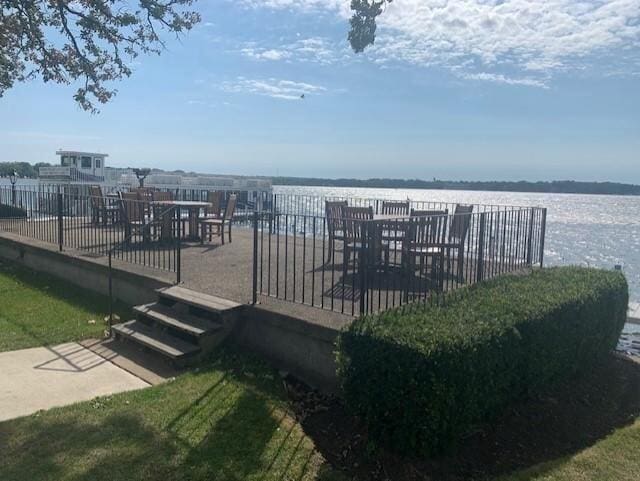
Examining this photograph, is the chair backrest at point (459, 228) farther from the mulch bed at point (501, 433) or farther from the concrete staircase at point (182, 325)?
the concrete staircase at point (182, 325)

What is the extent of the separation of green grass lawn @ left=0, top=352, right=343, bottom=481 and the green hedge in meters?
0.65

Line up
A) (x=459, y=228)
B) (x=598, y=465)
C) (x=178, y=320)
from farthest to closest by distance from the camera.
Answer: (x=459, y=228)
(x=178, y=320)
(x=598, y=465)

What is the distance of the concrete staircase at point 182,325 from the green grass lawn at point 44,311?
2.37 feet

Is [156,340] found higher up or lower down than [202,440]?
higher up

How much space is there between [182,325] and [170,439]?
199cm

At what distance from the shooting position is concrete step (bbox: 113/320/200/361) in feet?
18.6

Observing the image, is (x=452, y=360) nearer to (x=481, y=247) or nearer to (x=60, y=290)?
(x=481, y=247)

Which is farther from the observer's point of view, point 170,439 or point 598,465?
point 598,465

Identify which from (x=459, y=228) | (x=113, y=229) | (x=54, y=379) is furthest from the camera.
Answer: (x=113, y=229)

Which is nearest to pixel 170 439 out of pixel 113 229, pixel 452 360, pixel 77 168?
pixel 452 360

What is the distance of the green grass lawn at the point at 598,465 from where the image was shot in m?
4.05

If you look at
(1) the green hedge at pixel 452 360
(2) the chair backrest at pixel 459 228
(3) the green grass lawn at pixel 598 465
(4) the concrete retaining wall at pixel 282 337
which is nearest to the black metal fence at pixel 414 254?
(2) the chair backrest at pixel 459 228

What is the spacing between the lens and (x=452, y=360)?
3826 millimetres

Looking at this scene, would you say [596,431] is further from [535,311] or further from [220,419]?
[220,419]
